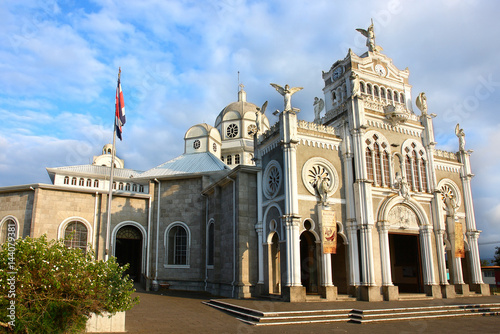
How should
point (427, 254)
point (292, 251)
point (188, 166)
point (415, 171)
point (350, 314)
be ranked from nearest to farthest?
point (350, 314) < point (292, 251) < point (427, 254) < point (415, 171) < point (188, 166)

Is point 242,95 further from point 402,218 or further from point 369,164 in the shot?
point 402,218

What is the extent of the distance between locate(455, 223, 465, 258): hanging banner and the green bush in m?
21.9

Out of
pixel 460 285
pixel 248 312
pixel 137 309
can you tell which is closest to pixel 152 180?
pixel 137 309

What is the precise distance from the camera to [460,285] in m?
23.5

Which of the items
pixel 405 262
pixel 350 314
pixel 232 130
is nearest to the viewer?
pixel 350 314

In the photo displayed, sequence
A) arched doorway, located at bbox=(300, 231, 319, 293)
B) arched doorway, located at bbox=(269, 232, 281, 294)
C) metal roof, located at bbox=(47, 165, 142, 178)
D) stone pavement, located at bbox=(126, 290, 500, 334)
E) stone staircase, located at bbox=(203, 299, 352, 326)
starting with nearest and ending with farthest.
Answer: stone pavement, located at bbox=(126, 290, 500, 334) < stone staircase, located at bbox=(203, 299, 352, 326) < arched doorway, located at bbox=(269, 232, 281, 294) < arched doorway, located at bbox=(300, 231, 319, 293) < metal roof, located at bbox=(47, 165, 142, 178)

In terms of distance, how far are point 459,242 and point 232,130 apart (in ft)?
77.9

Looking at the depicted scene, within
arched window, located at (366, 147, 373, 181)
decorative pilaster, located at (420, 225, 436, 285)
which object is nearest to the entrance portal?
decorative pilaster, located at (420, 225, 436, 285)

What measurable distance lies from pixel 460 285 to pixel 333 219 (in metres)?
9.85

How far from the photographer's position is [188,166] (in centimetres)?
3142

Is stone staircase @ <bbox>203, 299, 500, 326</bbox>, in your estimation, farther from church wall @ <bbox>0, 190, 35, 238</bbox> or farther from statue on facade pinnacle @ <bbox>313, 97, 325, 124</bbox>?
church wall @ <bbox>0, 190, 35, 238</bbox>

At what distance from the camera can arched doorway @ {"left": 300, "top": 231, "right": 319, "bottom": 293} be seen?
23.4 metres

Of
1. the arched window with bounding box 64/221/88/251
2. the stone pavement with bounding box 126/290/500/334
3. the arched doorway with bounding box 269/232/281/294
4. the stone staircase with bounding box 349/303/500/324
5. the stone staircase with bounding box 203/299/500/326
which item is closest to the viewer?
the stone pavement with bounding box 126/290/500/334

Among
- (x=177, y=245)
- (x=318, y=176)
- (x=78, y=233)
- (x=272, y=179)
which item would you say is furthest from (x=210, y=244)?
(x=318, y=176)
